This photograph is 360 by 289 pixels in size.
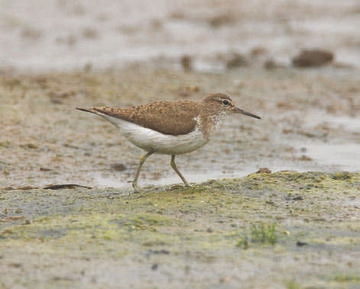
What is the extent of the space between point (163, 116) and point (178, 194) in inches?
33.0

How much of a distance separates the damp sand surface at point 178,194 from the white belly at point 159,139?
0.46 m

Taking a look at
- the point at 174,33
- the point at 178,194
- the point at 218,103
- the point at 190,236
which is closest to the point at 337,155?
the point at 218,103

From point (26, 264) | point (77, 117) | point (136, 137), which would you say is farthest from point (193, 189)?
point (77, 117)

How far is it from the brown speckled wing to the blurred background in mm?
7040

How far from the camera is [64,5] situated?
20.4m

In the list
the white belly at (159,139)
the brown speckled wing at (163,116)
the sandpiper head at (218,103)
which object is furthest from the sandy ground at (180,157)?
the sandpiper head at (218,103)

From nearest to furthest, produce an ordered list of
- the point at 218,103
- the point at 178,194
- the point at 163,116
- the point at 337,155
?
1. the point at 178,194
2. the point at 163,116
3. the point at 218,103
4. the point at 337,155

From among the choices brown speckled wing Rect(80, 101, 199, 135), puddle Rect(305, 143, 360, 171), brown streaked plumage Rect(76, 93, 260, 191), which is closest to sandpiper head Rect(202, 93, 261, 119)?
brown streaked plumage Rect(76, 93, 260, 191)

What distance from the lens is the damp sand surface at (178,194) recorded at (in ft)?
18.5

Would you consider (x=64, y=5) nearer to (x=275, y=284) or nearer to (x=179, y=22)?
(x=179, y=22)

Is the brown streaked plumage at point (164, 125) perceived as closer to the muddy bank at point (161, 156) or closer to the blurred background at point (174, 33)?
the muddy bank at point (161, 156)

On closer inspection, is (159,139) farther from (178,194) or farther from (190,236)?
(190,236)

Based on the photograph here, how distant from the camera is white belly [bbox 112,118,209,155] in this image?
7.77 metres

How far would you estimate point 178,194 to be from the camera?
7691 mm
